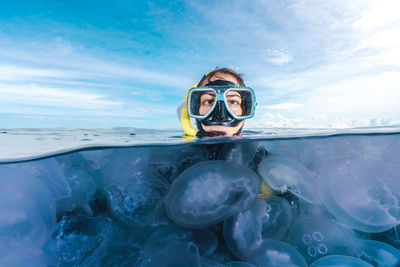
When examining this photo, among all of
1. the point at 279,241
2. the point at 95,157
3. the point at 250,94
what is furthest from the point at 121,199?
the point at 250,94

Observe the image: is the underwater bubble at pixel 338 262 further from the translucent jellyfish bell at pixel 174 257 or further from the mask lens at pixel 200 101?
the mask lens at pixel 200 101

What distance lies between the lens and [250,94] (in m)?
3.96

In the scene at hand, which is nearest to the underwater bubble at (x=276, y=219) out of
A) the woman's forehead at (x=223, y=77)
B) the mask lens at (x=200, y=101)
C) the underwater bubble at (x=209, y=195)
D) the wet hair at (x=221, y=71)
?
the underwater bubble at (x=209, y=195)

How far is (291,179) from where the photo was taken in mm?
2252

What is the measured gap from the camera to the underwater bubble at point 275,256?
185 centimetres

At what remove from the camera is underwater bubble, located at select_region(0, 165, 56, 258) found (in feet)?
6.45

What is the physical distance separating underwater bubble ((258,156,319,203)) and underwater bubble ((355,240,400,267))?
24.8 inches

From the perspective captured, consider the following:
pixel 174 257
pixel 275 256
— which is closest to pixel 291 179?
pixel 275 256

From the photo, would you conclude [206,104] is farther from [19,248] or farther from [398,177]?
[19,248]

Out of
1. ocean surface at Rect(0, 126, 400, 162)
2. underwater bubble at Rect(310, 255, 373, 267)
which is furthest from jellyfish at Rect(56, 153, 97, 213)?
underwater bubble at Rect(310, 255, 373, 267)

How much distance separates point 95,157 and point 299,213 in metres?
2.91

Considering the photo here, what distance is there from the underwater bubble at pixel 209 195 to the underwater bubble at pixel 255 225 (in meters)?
0.10

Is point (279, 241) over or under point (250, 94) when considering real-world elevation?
under

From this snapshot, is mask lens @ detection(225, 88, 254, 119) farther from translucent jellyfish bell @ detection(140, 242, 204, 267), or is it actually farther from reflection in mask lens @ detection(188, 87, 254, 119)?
translucent jellyfish bell @ detection(140, 242, 204, 267)
